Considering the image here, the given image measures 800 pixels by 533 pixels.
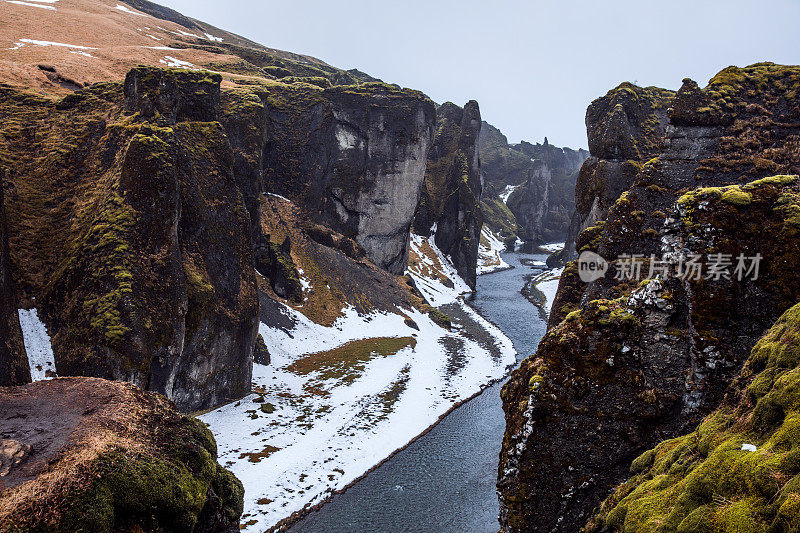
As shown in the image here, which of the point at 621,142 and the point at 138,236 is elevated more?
the point at 621,142

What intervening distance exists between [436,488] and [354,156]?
65.7 m

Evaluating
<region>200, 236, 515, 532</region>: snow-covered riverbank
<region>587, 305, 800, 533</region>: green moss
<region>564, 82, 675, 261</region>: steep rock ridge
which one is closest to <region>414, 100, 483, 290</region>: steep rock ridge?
<region>200, 236, 515, 532</region>: snow-covered riverbank

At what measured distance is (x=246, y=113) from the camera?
183ft

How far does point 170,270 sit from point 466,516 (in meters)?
21.6

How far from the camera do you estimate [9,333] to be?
20.2 metres

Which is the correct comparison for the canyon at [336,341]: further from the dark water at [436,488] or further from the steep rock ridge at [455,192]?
the steep rock ridge at [455,192]

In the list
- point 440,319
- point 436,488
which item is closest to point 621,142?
point 436,488

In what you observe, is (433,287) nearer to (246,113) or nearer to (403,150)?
(403,150)

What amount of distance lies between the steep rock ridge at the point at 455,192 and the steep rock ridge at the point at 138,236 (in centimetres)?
7402

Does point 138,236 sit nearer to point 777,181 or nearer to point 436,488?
point 436,488

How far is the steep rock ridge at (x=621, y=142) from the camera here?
88.0 ft

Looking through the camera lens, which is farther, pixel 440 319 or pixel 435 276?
pixel 435 276

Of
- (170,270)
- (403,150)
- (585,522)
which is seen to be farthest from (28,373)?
(403,150)

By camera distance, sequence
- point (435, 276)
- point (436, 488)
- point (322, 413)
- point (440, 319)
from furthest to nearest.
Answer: point (435, 276), point (440, 319), point (322, 413), point (436, 488)
